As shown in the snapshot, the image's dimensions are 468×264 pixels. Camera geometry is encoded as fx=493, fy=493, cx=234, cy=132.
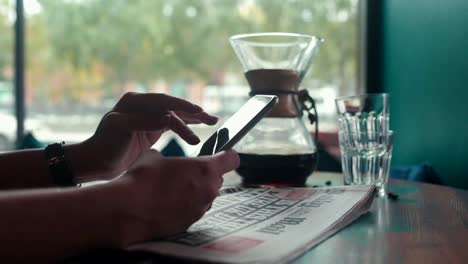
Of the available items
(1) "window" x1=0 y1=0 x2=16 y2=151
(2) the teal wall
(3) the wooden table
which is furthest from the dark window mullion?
(3) the wooden table

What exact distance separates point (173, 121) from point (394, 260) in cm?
48

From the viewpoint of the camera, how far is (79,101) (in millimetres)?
3088

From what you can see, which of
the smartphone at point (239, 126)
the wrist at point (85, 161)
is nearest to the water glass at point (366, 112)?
the smartphone at point (239, 126)

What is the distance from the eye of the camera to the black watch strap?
875 millimetres

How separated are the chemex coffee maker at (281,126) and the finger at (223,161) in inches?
12.2

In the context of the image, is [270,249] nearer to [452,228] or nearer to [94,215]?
[94,215]

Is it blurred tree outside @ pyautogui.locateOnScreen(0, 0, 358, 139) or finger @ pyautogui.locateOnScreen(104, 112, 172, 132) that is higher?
blurred tree outside @ pyautogui.locateOnScreen(0, 0, 358, 139)

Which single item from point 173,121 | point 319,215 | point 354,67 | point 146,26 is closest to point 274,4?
point 354,67

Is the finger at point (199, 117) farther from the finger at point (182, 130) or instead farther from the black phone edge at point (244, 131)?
the black phone edge at point (244, 131)

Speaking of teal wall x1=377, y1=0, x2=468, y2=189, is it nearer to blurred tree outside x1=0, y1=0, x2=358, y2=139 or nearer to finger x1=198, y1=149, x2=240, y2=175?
blurred tree outside x1=0, y1=0, x2=358, y2=139

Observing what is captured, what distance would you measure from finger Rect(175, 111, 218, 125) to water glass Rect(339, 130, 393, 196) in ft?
0.92

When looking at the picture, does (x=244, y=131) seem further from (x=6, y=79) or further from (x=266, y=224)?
(x=6, y=79)

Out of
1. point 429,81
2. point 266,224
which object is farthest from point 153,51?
point 266,224

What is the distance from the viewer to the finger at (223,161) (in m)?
0.63
